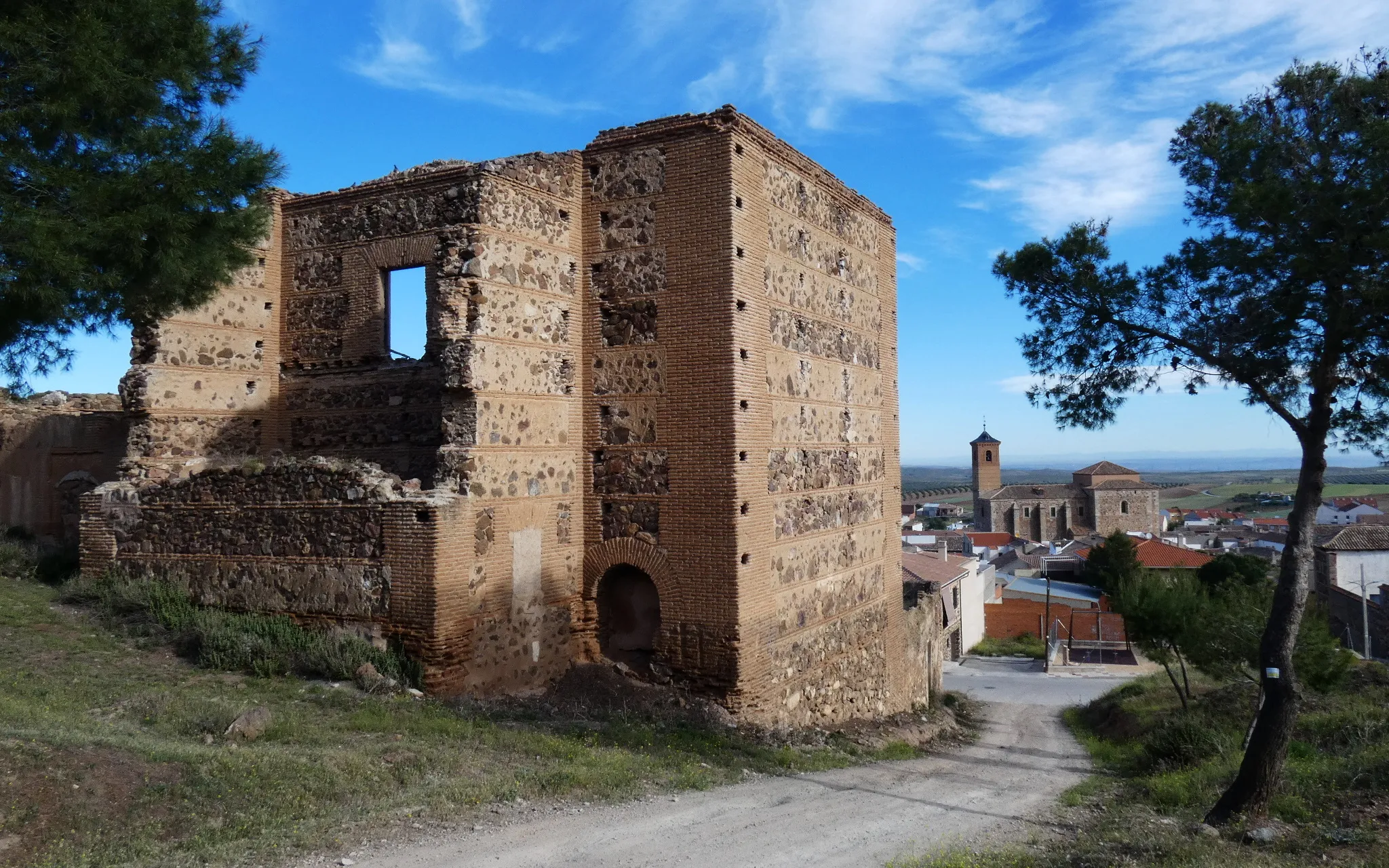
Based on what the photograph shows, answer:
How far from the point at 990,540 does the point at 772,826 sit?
76.9m

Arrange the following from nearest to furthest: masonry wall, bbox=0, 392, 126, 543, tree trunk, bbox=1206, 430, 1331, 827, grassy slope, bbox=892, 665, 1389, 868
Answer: grassy slope, bbox=892, 665, 1389, 868 → tree trunk, bbox=1206, 430, 1331, 827 → masonry wall, bbox=0, 392, 126, 543

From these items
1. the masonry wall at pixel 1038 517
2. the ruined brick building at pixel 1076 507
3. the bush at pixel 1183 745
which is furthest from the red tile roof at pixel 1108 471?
the bush at pixel 1183 745

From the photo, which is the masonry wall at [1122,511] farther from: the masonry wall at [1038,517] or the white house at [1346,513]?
the white house at [1346,513]

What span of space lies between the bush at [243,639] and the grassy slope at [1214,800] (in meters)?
6.54

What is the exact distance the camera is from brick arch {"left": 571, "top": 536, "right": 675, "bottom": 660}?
1165cm

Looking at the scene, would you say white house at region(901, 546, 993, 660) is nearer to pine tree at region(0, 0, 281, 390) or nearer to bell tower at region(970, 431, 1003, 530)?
pine tree at region(0, 0, 281, 390)

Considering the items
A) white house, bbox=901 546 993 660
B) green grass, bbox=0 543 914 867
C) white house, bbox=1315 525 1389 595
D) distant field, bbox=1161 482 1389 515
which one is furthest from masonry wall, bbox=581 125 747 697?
distant field, bbox=1161 482 1389 515

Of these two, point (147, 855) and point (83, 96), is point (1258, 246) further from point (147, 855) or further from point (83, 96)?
point (83, 96)

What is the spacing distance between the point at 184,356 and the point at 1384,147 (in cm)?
1400

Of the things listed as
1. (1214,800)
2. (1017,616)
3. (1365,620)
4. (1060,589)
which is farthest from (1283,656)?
(1060,589)

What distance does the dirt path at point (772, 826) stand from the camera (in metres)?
6.18

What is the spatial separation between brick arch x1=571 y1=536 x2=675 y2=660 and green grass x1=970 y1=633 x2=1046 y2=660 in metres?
36.6

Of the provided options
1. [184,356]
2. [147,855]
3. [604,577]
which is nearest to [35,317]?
[184,356]

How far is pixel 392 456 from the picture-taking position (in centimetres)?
1254
